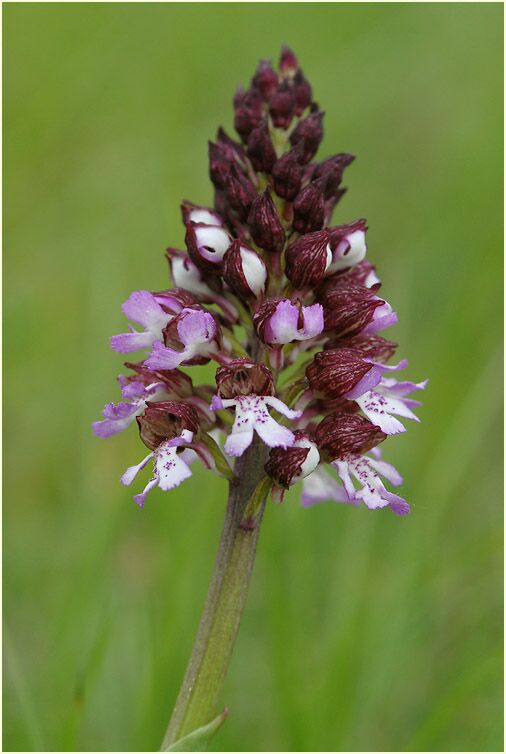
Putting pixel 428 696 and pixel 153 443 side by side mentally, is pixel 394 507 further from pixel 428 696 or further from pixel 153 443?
pixel 428 696

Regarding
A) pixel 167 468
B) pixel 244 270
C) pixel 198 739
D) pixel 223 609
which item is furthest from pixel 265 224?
pixel 198 739

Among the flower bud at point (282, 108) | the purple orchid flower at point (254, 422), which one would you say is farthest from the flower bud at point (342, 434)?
the flower bud at point (282, 108)

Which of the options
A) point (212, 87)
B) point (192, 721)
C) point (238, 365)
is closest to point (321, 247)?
point (238, 365)

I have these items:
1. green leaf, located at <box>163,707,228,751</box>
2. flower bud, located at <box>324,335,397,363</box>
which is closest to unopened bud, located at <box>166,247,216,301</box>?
flower bud, located at <box>324,335,397,363</box>

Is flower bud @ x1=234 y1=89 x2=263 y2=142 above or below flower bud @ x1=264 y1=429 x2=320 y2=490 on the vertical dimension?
above

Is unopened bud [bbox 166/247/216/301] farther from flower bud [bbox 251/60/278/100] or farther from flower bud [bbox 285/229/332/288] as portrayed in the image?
flower bud [bbox 251/60/278/100]

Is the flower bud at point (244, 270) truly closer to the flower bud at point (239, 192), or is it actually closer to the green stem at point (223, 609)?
the flower bud at point (239, 192)
